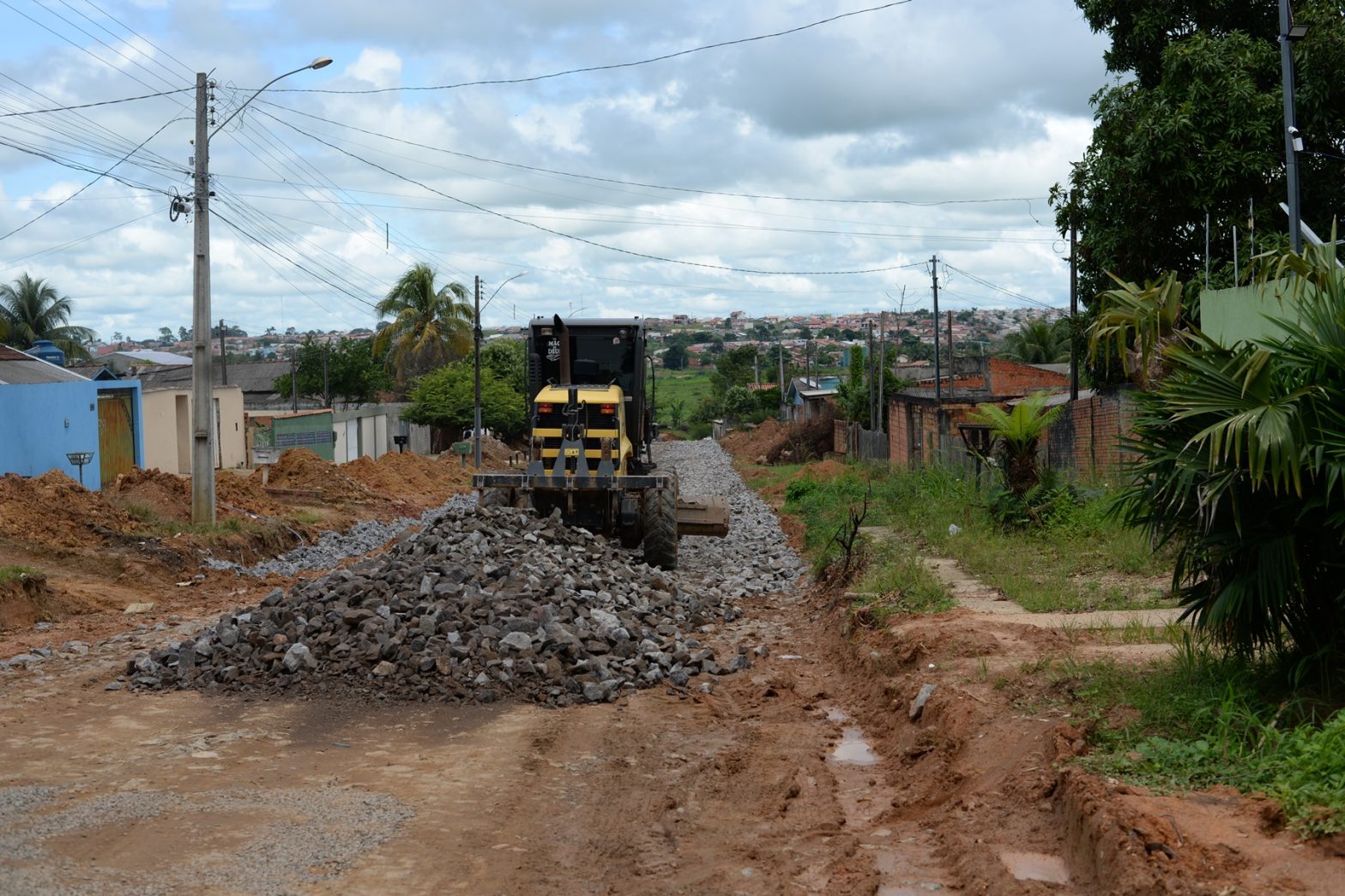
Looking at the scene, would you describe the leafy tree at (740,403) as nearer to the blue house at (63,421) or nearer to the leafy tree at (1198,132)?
the blue house at (63,421)

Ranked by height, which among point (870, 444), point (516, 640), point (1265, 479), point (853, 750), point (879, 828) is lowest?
point (853, 750)

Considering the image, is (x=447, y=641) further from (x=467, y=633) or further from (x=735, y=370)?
(x=735, y=370)

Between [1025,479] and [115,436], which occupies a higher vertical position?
[115,436]

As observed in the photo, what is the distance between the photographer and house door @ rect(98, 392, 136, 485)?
30.7 metres

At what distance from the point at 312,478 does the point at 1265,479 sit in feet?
94.7

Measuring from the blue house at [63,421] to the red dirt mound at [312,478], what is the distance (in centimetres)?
333

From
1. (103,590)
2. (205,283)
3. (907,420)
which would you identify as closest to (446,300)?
(907,420)

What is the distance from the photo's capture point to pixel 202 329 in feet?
70.6

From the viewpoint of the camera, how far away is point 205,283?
71.6 ft

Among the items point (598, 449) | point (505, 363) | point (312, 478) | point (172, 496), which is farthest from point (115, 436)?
point (505, 363)

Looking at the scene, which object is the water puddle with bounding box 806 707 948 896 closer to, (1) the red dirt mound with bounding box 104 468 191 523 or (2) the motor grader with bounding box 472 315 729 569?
(2) the motor grader with bounding box 472 315 729 569

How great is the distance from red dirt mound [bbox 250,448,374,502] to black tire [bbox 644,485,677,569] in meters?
15.8

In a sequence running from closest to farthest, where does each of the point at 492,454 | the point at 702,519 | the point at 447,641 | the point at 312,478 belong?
the point at 447,641
the point at 702,519
the point at 312,478
the point at 492,454

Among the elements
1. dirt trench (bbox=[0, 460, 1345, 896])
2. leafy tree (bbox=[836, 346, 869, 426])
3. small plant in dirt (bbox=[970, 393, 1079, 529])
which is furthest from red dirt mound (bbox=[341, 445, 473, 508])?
dirt trench (bbox=[0, 460, 1345, 896])
